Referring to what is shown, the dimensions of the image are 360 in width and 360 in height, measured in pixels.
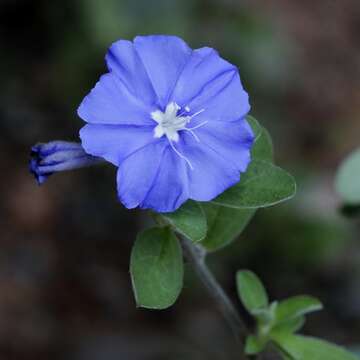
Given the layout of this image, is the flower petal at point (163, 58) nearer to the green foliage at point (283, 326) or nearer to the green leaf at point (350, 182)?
the green foliage at point (283, 326)

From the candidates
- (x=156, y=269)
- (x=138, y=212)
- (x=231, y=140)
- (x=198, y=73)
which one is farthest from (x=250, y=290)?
(x=138, y=212)

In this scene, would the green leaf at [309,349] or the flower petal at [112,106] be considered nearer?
the flower petal at [112,106]

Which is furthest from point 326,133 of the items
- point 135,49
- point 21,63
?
point 135,49

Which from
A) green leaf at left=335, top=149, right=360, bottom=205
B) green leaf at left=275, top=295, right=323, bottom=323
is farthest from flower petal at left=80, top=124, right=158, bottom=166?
green leaf at left=335, top=149, right=360, bottom=205

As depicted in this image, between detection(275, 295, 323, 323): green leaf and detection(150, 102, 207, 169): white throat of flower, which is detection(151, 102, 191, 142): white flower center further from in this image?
detection(275, 295, 323, 323): green leaf

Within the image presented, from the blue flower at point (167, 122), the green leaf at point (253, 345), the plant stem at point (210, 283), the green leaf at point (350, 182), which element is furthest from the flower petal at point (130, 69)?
the green leaf at point (350, 182)

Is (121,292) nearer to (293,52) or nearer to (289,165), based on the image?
(289,165)
